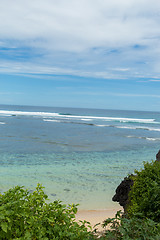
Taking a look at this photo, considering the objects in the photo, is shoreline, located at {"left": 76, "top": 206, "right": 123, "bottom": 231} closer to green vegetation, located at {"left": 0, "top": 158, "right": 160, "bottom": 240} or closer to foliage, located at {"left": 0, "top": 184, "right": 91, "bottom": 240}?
green vegetation, located at {"left": 0, "top": 158, "right": 160, "bottom": 240}

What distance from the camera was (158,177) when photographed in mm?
4680

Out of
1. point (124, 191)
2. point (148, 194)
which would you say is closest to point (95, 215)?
point (124, 191)

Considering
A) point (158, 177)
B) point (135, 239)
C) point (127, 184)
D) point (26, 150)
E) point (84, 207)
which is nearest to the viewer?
point (135, 239)

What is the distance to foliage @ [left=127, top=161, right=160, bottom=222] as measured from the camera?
438 centimetres

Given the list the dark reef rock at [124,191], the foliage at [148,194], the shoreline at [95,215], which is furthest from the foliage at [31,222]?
the shoreline at [95,215]

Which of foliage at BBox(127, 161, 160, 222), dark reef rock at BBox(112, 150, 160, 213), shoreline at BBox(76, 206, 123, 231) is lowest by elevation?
shoreline at BBox(76, 206, 123, 231)

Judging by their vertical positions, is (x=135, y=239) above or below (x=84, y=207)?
above

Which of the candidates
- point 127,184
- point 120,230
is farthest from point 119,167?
point 120,230

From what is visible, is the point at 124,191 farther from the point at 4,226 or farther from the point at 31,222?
the point at 4,226

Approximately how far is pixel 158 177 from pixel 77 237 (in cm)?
246

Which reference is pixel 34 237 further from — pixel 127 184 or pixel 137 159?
pixel 137 159

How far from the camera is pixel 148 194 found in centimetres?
455

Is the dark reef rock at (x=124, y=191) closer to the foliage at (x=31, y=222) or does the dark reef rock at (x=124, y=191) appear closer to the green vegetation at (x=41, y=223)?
the green vegetation at (x=41, y=223)

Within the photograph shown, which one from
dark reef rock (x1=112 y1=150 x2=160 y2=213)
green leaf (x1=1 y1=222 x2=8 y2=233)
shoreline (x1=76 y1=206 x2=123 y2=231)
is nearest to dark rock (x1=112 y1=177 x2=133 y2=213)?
dark reef rock (x1=112 y1=150 x2=160 y2=213)
